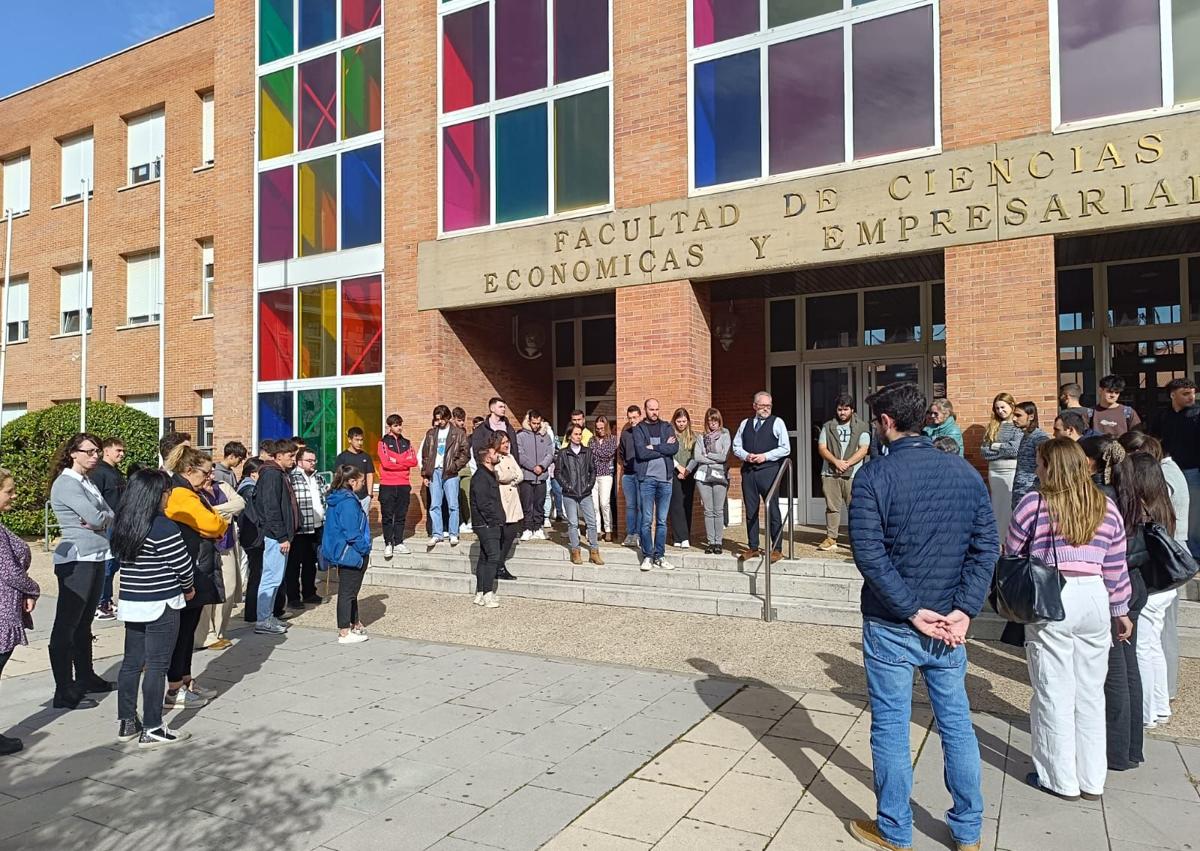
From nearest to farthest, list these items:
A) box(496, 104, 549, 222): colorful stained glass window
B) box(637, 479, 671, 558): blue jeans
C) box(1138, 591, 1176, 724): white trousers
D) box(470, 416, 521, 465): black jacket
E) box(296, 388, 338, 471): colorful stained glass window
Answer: box(1138, 591, 1176, 724): white trousers → box(637, 479, 671, 558): blue jeans → box(470, 416, 521, 465): black jacket → box(496, 104, 549, 222): colorful stained glass window → box(296, 388, 338, 471): colorful stained glass window

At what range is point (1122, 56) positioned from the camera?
8.91 meters

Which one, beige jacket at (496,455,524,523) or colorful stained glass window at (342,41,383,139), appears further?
colorful stained glass window at (342,41,383,139)

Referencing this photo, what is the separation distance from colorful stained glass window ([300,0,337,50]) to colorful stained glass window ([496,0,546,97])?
143 inches

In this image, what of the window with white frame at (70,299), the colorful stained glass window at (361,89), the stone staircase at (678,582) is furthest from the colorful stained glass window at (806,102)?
the window with white frame at (70,299)

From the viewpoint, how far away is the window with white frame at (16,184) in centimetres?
2166

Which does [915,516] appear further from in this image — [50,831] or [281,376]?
[281,376]

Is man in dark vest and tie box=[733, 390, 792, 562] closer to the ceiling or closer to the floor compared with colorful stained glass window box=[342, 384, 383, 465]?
closer to the floor

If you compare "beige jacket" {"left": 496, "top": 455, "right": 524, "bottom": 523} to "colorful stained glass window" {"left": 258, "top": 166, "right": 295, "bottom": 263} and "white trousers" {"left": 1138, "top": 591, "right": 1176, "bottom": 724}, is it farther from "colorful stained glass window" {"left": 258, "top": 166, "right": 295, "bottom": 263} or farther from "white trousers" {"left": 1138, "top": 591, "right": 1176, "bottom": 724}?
"colorful stained glass window" {"left": 258, "top": 166, "right": 295, "bottom": 263}

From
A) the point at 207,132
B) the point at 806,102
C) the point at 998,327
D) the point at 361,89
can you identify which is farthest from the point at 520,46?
the point at 207,132

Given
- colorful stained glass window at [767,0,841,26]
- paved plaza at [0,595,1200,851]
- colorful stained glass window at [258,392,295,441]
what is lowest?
paved plaza at [0,595,1200,851]

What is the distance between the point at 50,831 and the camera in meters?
3.95

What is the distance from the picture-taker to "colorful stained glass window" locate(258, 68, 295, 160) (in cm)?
1524

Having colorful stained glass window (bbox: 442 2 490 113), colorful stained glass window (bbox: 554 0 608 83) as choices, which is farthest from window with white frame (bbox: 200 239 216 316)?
colorful stained glass window (bbox: 554 0 608 83)

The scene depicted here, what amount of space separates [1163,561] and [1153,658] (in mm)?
883
